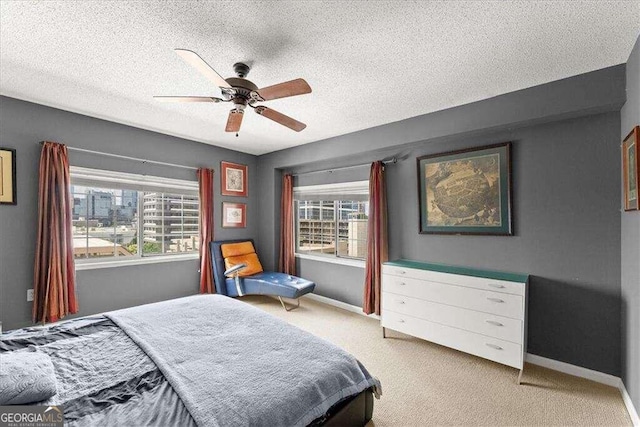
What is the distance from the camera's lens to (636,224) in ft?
6.37

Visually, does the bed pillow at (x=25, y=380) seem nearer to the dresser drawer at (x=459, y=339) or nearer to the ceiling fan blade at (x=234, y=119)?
the ceiling fan blade at (x=234, y=119)

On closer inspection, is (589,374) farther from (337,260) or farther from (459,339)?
(337,260)

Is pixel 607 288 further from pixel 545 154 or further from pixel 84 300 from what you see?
pixel 84 300

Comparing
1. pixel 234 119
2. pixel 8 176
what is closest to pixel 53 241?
pixel 8 176

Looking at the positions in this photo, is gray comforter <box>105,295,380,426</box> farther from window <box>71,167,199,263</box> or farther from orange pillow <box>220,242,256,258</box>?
orange pillow <box>220,242,256,258</box>

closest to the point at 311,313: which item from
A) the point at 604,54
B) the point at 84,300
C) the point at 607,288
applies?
A: the point at 84,300

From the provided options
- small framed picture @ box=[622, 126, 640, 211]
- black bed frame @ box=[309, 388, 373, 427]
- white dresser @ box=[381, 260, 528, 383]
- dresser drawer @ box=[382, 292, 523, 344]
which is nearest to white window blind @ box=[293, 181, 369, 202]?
white dresser @ box=[381, 260, 528, 383]

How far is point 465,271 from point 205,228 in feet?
11.8

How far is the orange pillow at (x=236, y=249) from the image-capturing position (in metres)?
4.58

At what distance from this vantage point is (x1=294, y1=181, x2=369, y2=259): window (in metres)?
4.25

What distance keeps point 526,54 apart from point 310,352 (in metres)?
2.50

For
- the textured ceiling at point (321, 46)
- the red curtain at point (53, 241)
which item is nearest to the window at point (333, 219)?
the textured ceiling at point (321, 46)

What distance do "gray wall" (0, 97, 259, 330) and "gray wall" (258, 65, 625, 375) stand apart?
3331mm

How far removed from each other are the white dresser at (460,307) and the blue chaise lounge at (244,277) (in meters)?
1.41
